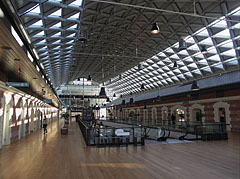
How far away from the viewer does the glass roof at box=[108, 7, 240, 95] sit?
1594 centimetres

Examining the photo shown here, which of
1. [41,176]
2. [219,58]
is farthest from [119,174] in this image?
[219,58]

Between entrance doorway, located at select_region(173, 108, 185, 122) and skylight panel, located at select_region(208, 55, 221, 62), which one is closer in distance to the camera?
skylight panel, located at select_region(208, 55, 221, 62)

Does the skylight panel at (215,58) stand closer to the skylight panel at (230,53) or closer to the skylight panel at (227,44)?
the skylight panel at (230,53)

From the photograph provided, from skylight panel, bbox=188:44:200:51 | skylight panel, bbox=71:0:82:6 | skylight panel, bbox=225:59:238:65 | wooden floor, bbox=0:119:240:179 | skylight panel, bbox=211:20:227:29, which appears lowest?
wooden floor, bbox=0:119:240:179

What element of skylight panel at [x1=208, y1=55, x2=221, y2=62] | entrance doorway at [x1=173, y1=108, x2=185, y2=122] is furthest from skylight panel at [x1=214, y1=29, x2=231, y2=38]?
entrance doorway at [x1=173, y1=108, x2=185, y2=122]

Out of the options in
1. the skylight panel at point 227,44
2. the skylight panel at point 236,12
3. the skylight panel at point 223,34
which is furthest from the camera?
the skylight panel at point 227,44

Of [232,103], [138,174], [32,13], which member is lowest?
→ [138,174]

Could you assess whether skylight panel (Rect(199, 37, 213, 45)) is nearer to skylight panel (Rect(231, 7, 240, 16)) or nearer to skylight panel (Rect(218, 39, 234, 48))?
skylight panel (Rect(218, 39, 234, 48))

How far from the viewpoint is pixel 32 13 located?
9.75 meters

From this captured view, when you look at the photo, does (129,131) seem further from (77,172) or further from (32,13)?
(32,13)

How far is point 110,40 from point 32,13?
32.3 feet

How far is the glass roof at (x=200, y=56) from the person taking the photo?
15.9 m

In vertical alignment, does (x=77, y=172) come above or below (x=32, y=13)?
below

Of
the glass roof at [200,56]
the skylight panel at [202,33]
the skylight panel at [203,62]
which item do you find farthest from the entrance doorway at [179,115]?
the skylight panel at [202,33]
